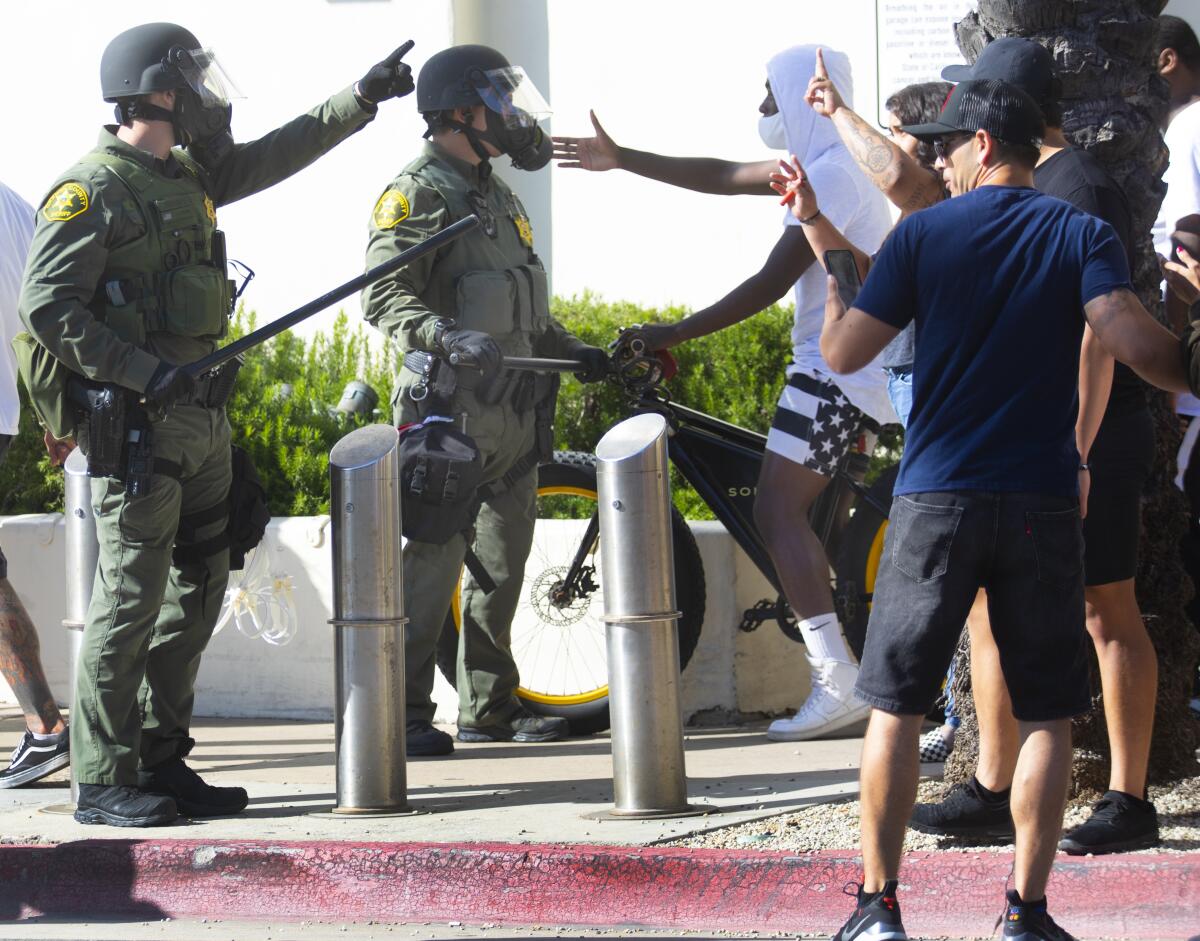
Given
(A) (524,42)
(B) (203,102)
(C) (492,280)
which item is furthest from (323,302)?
(A) (524,42)

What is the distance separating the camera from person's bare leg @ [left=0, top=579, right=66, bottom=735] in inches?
244

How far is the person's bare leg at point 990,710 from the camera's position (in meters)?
4.54

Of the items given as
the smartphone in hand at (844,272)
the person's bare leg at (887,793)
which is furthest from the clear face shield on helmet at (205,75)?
the person's bare leg at (887,793)

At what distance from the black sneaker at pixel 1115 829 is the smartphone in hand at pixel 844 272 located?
1.45 metres

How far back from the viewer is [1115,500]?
4586mm

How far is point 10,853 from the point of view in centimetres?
500

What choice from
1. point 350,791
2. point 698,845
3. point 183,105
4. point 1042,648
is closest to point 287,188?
point 183,105

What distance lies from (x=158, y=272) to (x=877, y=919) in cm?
286

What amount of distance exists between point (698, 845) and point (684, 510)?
295 cm

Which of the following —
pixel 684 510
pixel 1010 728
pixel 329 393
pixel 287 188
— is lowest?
pixel 1010 728

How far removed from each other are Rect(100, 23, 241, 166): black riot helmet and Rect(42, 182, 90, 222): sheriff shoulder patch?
1.25ft

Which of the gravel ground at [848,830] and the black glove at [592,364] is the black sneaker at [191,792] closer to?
the gravel ground at [848,830]

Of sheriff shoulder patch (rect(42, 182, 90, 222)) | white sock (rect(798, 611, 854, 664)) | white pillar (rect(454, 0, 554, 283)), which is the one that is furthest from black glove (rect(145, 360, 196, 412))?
white pillar (rect(454, 0, 554, 283))

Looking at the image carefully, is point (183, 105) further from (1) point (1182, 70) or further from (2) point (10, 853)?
(1) point (1182, 70)
